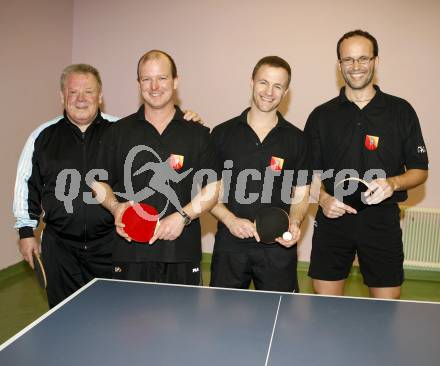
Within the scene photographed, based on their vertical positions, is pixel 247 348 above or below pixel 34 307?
above

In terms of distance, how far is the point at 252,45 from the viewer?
19.7 ft

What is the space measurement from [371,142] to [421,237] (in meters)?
2.93

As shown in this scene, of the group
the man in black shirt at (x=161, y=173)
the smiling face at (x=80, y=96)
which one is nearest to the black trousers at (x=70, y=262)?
the man in black shirt at (x=161, y=173)

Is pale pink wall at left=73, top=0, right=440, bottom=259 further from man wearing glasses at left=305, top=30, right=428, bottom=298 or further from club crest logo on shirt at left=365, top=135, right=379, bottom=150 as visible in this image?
club crest logo on shirt at left=365, top=135, right=379, bottom=150

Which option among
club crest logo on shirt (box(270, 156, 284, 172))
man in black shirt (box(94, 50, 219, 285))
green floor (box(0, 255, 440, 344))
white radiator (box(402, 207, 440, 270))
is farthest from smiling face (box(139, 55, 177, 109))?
white radiator (box(402, 207, 440, 270))

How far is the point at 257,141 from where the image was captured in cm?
324

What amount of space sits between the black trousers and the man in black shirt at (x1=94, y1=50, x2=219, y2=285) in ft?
0.90

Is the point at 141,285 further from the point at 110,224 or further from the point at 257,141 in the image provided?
the point at 257,141

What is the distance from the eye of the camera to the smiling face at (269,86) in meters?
3.15

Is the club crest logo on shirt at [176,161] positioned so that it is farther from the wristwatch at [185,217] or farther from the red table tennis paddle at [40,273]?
the red table tennis paddle at [40,273]

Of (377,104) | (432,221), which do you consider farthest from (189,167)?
(432,221)

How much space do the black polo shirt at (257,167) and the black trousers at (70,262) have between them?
2.42ft

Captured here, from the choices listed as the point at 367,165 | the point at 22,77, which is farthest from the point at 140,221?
the point at 22,77

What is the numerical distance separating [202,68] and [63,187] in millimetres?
3230
